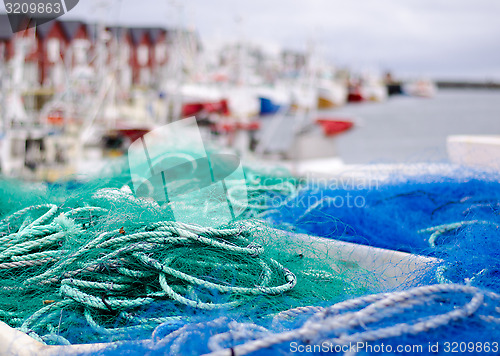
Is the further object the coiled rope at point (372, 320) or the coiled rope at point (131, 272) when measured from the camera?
the coiled rope at point (131, 272)

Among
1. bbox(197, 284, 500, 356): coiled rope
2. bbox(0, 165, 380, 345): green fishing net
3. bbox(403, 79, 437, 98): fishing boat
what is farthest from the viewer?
bbox(403, 79, 437, 98): fishing boat

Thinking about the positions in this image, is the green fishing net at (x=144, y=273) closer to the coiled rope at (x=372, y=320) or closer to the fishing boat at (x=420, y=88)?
the coiled rope at (x=372, y=320)

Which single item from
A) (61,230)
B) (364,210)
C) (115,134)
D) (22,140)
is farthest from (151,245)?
(115,134)

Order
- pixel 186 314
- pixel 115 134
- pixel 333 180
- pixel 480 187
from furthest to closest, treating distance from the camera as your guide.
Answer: pixel 115 134 → pixel 333 180 → pixel 480 187 → pixel 186 314

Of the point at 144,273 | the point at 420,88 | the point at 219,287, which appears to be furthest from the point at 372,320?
the point at 420,88

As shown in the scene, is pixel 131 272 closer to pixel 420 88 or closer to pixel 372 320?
pixel 372 320

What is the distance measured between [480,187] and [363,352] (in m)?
2.14

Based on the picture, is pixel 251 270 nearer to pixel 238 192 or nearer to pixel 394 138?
pixel 238 192

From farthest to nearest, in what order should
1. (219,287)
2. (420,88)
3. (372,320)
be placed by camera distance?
1. (420,88)
2. (219,287)
3. (372,320)

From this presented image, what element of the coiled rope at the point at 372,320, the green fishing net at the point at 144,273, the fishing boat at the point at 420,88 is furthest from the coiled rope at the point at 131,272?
the fishing boat at the point at 420,88

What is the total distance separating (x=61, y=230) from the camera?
7.24 ft

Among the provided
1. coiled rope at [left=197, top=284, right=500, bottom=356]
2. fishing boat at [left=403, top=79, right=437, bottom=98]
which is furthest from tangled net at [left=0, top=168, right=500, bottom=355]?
fishing boat at [left=403, top=79, right=437, bottom=98]

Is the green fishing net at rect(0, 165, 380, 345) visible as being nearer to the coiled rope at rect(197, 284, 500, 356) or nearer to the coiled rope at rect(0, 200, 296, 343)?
the coiled rope at rect(0, 200, 296, 343)

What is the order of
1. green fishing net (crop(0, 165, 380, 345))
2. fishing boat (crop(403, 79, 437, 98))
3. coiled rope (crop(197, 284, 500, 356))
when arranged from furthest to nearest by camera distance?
fishing boat (crop(403, 79, 437, 98))
green fishing net (crop(0, 165, 380, 345))
coiled rope (crop(197, 284, 500, 356))
